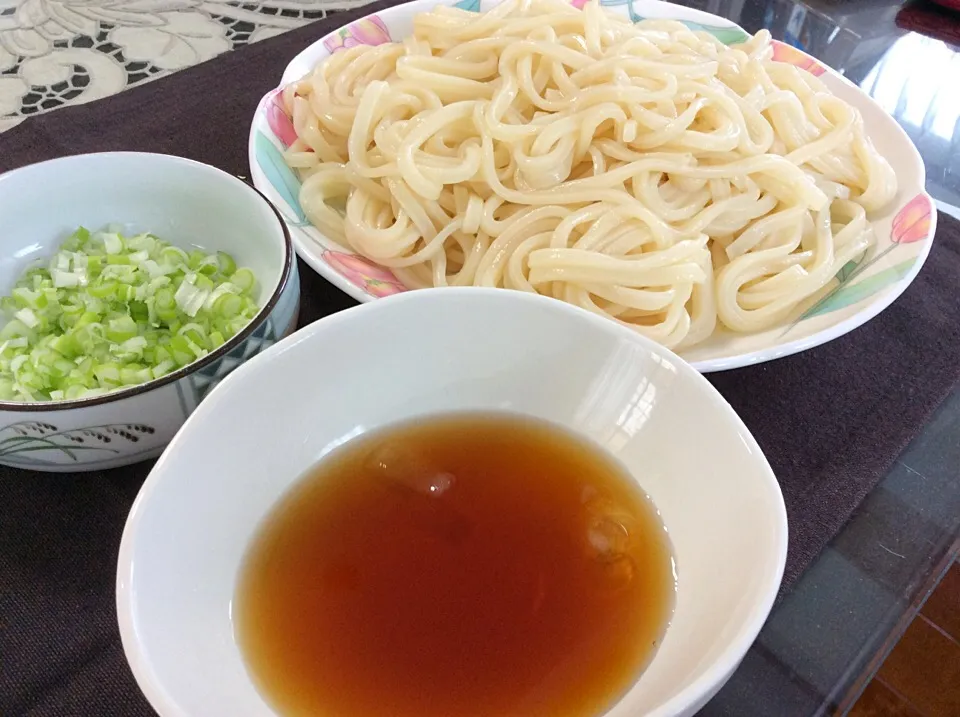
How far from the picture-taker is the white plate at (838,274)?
1.12 m

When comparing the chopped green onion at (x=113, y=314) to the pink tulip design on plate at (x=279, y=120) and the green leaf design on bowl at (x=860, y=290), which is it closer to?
the pink tulip design on plate at (x=279, y=120)

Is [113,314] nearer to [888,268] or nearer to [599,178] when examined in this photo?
[599,178]

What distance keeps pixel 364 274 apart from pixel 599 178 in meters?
0.44

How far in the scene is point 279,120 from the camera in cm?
149

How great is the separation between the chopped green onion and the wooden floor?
1.02m

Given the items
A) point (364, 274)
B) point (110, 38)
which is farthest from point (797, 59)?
point (110, 38)

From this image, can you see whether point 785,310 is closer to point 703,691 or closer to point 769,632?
point 769,632

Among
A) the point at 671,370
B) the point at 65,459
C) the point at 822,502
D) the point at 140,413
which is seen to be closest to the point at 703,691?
the point at 671,370

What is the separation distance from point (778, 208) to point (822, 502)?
0.57 m

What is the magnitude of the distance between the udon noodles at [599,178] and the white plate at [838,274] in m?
0.03

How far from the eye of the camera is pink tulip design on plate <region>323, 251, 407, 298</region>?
1163mm

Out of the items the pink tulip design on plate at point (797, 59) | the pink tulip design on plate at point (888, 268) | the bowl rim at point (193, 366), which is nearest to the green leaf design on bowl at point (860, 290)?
the pink tulip design on plate at point (888, 268)

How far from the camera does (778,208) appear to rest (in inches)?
53.1

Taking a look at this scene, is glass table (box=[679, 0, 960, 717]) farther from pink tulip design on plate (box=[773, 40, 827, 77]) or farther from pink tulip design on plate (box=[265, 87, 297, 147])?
pink tulip design on plate (box=[265, 87, 297, 147])
